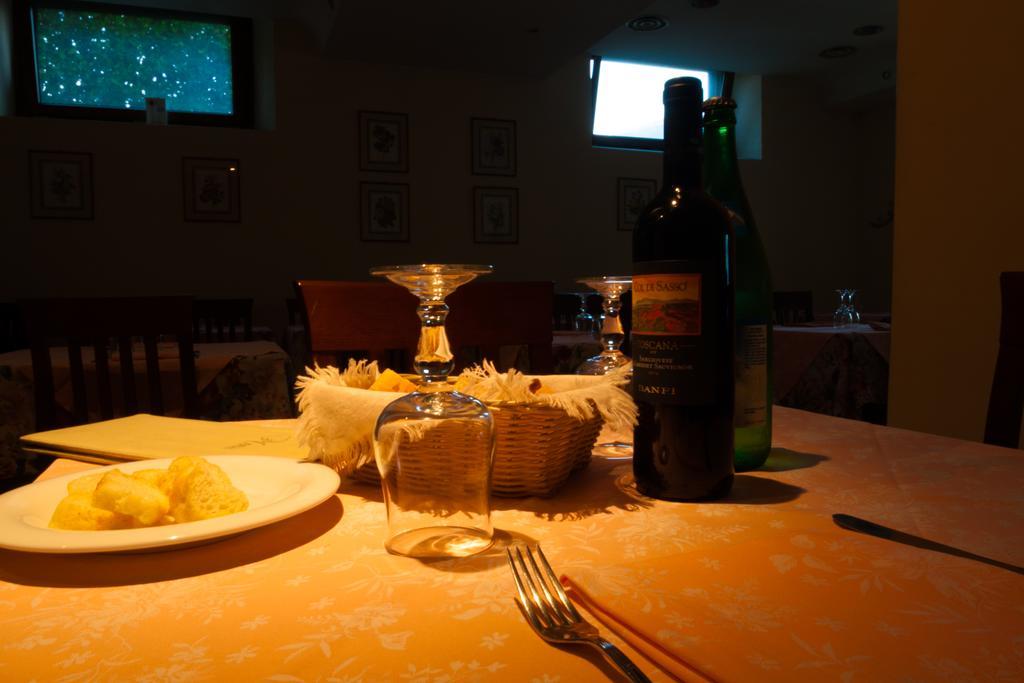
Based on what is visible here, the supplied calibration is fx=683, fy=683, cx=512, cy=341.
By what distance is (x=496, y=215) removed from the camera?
17.5 feet

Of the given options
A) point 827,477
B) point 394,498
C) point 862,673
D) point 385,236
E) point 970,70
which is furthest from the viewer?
point 385,236

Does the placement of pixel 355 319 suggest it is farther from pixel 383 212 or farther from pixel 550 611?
pixel 383 212

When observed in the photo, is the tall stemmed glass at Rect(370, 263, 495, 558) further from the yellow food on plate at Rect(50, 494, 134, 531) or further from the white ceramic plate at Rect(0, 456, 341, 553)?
the yellow food on plate at Rect(50, 494, 134, 531)

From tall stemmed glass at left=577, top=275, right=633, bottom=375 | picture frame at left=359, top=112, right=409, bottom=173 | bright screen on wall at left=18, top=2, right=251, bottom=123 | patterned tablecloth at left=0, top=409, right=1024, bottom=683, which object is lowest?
patterned tablecloth at left=0, top=409, right=1024, bottom=683

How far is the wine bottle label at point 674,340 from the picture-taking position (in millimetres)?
556

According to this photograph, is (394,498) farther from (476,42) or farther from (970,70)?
(476,42)

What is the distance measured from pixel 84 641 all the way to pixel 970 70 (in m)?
2.17

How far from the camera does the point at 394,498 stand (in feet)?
1.68

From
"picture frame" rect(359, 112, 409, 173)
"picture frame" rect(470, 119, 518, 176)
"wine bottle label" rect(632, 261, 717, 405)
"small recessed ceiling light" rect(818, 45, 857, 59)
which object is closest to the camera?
"wine bottle label" rect(632, 261, 717, 405)

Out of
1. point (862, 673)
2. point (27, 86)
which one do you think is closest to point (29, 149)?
point (27, 86)

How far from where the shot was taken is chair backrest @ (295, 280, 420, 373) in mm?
1257

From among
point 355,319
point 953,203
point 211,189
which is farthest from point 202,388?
point 211,189

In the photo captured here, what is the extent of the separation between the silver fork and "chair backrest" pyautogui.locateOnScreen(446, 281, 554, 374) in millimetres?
932

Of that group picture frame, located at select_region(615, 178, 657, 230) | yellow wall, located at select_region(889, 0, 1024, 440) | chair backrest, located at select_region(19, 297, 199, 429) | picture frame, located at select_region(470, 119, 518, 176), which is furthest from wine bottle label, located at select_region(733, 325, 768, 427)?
→ picture frame, located at select_region(615, 178, 657, 230)
